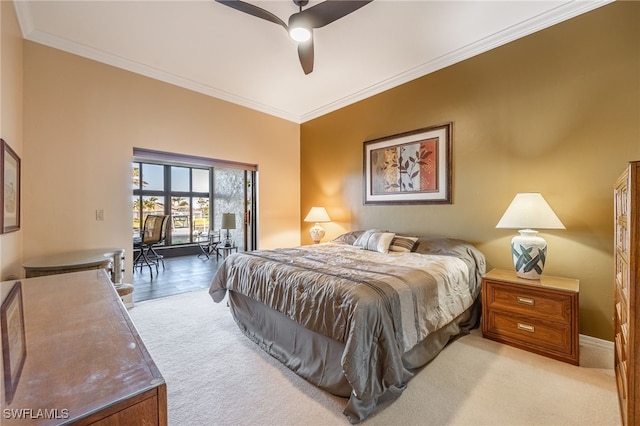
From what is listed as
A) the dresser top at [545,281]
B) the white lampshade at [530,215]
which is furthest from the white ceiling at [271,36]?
the dresser top at [545,281]

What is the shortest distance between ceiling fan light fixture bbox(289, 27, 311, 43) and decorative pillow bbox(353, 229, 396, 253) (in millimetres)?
2225

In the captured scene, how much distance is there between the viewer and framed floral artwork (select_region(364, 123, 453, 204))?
3.23m

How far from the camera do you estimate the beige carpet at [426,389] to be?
1.56m

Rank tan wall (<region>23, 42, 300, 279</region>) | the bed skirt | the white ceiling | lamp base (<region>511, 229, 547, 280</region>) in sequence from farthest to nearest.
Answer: tan wall (<region>23, 42, 300, 279</region>) → the white ceiling → lamp base (<region>511, 229, 547, 280</region>) → the bed skirt

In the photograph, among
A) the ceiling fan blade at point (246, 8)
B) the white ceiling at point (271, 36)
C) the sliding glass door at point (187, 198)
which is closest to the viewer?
the ceiling fan blade at point (246, 8)

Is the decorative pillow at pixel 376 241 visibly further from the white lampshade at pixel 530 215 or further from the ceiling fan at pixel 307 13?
the ceiling fan at pixel 307 13

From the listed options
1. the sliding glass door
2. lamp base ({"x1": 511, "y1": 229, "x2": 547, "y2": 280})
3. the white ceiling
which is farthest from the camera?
the sliding glass door

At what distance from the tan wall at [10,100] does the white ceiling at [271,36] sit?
12.0 inches

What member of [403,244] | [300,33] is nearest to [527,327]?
[403,244]

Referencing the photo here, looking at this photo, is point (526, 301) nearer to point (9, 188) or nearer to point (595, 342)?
point (595, 342)

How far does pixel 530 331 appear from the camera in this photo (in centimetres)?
224

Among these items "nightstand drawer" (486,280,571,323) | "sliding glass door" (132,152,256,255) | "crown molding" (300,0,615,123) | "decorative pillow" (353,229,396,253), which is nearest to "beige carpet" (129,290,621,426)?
"nightstand drawer" (486,280,571,323)

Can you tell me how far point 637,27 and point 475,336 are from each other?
2.89 metres

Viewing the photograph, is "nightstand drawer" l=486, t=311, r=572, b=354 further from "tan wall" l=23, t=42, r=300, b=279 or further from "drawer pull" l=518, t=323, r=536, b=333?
"tan wall" l=23, t=42, r=300, b=279
